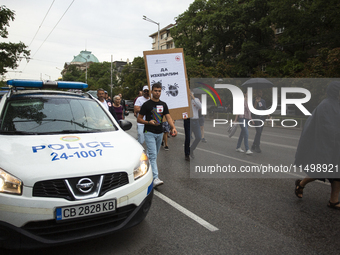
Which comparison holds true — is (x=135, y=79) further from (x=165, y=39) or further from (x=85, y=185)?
(x=85, y=185)

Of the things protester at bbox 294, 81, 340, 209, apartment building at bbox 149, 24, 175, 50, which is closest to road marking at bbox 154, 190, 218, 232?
protester at bbox 294, 81, 340, 209

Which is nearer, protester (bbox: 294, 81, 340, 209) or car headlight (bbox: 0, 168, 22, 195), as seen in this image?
car headlight (bbox: 0, 168, 22, 195)

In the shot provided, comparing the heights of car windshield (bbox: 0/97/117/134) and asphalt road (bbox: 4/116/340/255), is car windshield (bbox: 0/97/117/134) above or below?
above

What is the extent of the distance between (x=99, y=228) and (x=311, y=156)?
10.3 ft

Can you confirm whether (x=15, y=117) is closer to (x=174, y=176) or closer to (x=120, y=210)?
(x=120, y=210)

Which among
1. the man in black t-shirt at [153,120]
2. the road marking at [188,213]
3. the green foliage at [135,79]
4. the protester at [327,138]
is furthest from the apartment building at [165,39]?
the protester at [327,138]

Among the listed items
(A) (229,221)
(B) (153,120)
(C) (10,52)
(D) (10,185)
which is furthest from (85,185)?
(C) (10,52)

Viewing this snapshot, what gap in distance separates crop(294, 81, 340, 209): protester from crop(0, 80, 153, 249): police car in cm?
247

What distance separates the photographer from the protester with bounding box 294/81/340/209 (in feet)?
13.0

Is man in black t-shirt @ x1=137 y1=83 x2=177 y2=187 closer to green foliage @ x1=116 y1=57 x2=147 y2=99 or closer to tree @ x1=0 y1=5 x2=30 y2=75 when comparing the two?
tree @ x1=0 y1=5 x2=30 y2=75

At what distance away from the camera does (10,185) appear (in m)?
2.53

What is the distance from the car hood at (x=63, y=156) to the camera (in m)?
2.64

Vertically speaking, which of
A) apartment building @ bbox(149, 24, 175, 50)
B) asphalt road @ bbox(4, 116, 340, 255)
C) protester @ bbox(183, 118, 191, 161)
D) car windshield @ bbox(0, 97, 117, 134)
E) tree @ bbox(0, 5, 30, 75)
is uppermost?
apartment building @ bbox(149, 24, 175, 50)

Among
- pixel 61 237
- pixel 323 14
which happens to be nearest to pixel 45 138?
pixel 61 237
